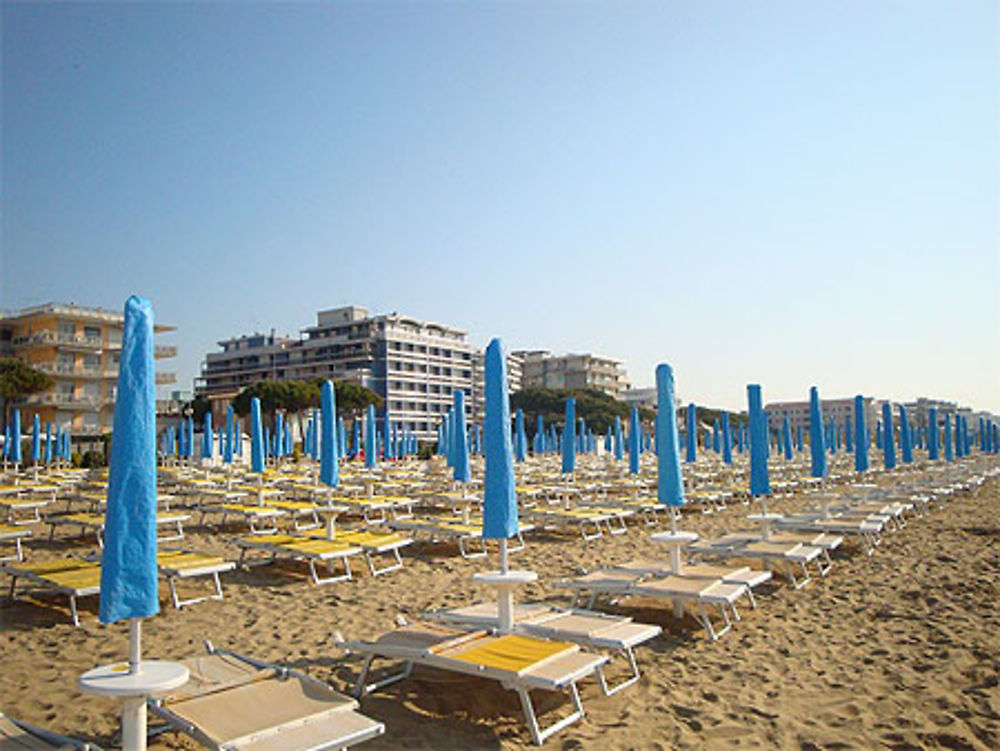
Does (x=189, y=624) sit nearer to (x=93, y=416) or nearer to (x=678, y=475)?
(x=678, y=475)

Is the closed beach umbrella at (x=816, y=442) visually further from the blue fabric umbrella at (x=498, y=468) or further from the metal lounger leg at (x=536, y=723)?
the metal lounger leg at (x=536, y=723)

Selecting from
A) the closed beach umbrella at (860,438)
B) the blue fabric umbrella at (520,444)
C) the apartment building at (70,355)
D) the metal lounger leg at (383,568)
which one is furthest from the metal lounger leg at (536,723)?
the apartment building at (70,355)

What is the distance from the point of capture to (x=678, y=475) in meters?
5.90

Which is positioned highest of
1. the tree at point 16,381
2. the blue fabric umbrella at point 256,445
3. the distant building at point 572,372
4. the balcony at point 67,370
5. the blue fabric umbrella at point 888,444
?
the distant building at point 572,372

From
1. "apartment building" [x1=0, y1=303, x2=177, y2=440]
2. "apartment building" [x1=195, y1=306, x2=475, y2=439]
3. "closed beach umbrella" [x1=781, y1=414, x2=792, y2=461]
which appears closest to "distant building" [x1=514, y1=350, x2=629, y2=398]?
"apartment building" [x1=195, y1=306, x2=475, y2=439]

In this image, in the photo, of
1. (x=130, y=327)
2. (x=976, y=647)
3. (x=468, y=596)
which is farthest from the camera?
(x=468, y=596)

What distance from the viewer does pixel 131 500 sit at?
114 inches

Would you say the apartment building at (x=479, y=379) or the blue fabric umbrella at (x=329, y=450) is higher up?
the apartment building at (x=479, y=379)

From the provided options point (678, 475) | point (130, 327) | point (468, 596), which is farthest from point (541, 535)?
point (130, 327)

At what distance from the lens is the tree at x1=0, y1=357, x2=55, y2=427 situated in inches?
1473

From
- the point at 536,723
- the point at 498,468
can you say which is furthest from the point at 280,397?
the point at 536,723

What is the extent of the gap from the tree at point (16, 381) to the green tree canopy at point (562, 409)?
39076 mm

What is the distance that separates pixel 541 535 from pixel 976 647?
672cm

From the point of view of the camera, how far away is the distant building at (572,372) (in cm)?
9488
